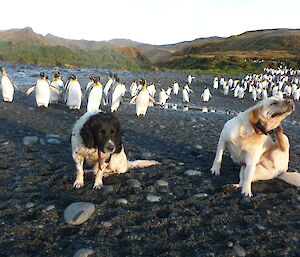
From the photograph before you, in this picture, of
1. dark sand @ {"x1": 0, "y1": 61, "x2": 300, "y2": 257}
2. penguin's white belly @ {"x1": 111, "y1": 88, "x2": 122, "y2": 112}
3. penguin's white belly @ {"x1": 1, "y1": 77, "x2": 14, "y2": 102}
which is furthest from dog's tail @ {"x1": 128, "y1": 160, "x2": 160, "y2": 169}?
penguin's white belly @ {"x1": 1, "y1": 77, "x2": 14, "y2": 102}

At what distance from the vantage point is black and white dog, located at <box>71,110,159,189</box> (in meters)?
3.46

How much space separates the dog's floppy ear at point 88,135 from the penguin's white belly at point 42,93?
7.93 meters

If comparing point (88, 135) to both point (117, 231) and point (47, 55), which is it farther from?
point (47, 55)

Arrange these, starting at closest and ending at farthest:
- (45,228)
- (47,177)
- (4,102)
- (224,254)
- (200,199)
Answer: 1. (224,254)
2. (45,228)
3. (200,199)
4. (47,177)
5. (4,102)

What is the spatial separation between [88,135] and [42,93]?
8.08 meters

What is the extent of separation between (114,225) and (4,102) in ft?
32.0

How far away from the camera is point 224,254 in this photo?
8.20 ft

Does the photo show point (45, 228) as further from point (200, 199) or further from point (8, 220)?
point (200, 199)

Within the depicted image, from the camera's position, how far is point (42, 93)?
10.7 meters

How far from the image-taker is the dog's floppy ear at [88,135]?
350cm

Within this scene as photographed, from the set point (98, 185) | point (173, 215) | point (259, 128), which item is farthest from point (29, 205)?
point (259, 128)

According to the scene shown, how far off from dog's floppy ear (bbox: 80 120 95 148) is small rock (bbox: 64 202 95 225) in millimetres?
749

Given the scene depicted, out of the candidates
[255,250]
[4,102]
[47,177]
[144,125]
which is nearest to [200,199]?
[255,250]

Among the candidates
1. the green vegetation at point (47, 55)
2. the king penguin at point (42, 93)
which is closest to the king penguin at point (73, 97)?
the king penguin at point (42, 93)
